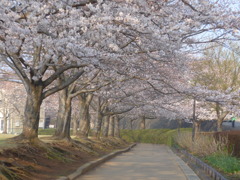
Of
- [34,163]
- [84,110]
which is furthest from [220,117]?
[34,163]

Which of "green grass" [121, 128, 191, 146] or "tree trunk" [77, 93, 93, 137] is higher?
"tree trunk" [77, 93, 93, 137]

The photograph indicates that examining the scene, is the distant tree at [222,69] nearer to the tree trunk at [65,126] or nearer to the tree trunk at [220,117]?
the tree trunk at [220,117]

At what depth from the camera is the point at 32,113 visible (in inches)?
542

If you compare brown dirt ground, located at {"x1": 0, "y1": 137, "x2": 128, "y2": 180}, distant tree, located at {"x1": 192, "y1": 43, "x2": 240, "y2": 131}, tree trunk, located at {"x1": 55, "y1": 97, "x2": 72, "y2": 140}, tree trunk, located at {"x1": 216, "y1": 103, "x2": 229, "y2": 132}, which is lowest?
brown dirt ground, located at {"x1": 0, "y1": 137, "x2": 128, "y2": 180}

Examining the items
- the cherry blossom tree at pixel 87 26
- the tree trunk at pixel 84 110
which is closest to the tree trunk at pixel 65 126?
the cherry blossom tree at pixel 87 26

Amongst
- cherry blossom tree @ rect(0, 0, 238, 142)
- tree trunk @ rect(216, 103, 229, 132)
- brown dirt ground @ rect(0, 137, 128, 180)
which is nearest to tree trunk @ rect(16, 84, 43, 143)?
cherry blossom tree @ rect(0, 0, 238, 142)

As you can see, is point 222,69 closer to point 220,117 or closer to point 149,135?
point 220,117

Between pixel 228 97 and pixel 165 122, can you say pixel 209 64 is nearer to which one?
pixel 228 97

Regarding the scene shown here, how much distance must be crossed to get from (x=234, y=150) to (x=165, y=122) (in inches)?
2007

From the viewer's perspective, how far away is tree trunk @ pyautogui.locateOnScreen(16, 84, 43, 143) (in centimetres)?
1366

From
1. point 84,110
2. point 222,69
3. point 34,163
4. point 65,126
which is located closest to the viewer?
point 34,163

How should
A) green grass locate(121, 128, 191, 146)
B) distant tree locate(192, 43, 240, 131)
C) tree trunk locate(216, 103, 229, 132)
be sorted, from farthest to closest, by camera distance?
green grass locate(121, 128, 191, 146), tree trunk locate(216, 103, 229, 132), distant tree locate(192, 43, 240, 131)

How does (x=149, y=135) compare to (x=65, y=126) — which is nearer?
(x=65, y=126)

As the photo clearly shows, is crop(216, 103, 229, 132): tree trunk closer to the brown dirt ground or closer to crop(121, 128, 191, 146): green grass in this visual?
crop(121, 128, 191, 146): green grass
